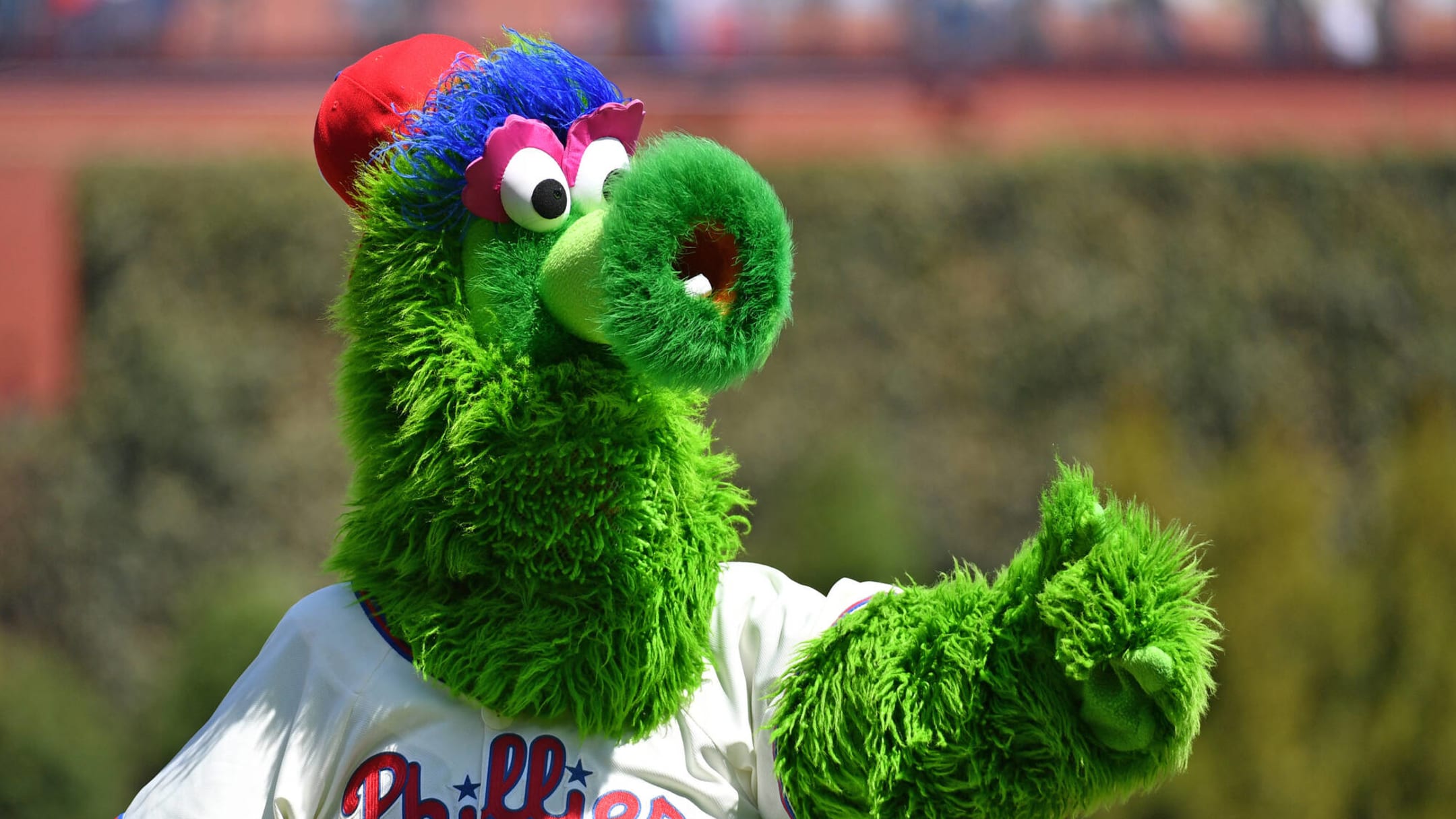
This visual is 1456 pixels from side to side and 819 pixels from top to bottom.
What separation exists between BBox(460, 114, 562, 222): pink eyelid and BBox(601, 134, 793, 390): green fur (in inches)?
7.7

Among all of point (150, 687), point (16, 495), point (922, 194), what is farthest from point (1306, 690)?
point (16, 495)

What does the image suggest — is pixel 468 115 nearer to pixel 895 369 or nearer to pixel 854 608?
pixel 854 608

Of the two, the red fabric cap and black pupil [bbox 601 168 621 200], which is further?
the red fabric cap

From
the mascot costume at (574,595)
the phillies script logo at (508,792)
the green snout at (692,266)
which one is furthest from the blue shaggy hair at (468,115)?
the phillies script logo at (508,792)

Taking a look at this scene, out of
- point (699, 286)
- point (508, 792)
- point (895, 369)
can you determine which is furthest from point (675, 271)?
point (895, 369)

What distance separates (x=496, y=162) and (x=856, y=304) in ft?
19.6

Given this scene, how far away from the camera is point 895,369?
23.8 feet

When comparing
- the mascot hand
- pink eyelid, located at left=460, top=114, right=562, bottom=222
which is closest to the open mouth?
pink eyelid, located at left=460, top=114, right=562, bottom=222

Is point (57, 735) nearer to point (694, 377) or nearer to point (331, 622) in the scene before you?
point (331, 622)

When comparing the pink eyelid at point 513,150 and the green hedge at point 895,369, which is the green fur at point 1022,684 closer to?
the pink eyelid at point 513,150

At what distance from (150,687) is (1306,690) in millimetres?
5472

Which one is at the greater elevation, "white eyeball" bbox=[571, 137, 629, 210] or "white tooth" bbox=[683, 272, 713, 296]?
"white eyeball" bbox=[571, 137, 629, 210]

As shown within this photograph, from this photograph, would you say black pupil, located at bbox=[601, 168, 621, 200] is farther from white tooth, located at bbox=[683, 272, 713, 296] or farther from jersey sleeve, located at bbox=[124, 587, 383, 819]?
jersey sleeve, located at bbox=[124, 587, 383, 819]

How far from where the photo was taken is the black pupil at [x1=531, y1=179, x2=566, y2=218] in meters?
1.40
